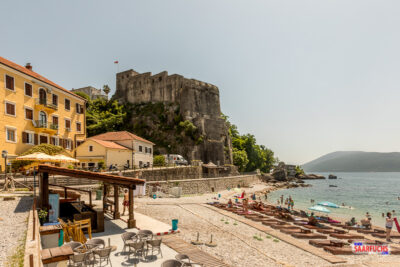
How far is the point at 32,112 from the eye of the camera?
1080 inches

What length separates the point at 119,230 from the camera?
1266cm

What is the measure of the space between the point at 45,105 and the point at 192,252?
27.1m

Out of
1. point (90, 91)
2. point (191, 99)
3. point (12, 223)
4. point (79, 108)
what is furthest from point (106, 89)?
point (12, 223)

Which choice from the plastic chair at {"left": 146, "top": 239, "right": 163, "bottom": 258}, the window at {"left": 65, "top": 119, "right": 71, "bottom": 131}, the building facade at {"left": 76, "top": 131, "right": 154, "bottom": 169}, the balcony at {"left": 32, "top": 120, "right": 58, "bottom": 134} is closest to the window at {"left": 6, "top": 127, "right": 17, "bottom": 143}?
the balcony at {"left": 32, "top": 120, "right": 58, "bottom": 134}

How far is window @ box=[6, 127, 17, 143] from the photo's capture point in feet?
79.6

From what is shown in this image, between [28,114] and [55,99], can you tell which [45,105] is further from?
[55,99]

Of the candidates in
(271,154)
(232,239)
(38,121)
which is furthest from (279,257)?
(271,154)

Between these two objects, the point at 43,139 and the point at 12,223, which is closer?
the point at 12,223

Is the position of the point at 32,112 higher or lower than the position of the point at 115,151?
higher

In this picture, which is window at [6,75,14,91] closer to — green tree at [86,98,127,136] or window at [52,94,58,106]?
window at [52,94,58,106]

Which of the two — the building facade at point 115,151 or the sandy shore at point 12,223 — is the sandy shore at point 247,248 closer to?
the sandy shore at point 12,223

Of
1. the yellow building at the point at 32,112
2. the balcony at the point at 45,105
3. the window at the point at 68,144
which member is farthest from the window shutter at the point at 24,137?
the window at the point at 68,144

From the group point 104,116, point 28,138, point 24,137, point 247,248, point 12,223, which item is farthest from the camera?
point 104,116

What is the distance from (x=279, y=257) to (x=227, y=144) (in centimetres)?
5603
